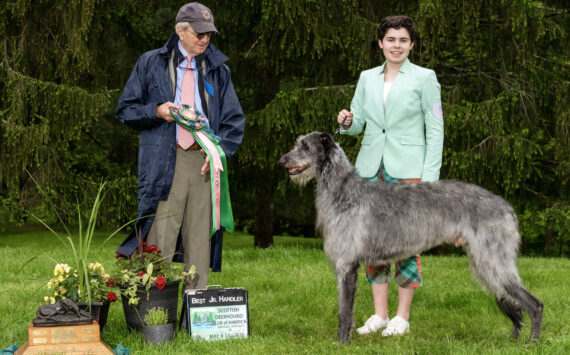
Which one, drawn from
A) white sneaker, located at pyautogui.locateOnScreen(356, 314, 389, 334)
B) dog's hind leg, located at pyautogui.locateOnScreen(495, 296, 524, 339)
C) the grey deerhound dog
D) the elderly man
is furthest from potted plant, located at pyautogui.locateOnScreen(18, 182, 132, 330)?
dog's hind leg, located at pyautogui.locateOnScreen(495, 296, 524, 339)

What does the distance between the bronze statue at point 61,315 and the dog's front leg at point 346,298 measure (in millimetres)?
1787

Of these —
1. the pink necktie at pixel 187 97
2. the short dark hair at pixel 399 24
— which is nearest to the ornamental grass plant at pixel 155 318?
the pink necktie at pixel 187 97

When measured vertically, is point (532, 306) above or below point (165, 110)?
below

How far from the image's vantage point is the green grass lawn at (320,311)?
440 centimetres

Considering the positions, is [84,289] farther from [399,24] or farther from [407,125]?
[399,24]

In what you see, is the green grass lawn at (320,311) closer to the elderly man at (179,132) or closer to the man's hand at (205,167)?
the elderly man at (179,132)

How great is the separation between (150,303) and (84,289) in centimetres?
49

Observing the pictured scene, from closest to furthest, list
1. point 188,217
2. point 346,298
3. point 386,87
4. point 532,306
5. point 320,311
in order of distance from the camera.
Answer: point 532,306, point 346,298, point 386,87, point 188,217, point 320,311

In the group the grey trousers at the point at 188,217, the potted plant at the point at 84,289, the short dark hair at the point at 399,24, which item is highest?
the short dark hair at the point at 399,24

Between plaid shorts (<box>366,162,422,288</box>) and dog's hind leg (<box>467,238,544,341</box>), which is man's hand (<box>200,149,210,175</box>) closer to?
plaid shorts (<box>366,162,422,288</box>)

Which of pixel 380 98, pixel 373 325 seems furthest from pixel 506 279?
pixel 380 98

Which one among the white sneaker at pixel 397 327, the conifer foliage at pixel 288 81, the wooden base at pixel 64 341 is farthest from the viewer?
the conifer foliage at pixel 288 81

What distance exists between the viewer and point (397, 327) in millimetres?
4852

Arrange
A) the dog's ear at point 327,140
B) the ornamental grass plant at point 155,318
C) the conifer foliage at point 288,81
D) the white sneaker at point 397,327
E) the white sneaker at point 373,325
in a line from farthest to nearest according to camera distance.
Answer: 1. the conifer foliage at point 288,81
2. the white sneaker at point 373,325
3. the white sneaker at point 397,327
4. the dog's ear at point 327,140
5. the ornamental grass plant at point 155,318
